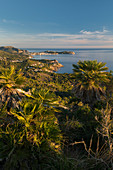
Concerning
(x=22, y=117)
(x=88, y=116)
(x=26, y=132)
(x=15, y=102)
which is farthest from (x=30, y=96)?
(x=88, y=116)

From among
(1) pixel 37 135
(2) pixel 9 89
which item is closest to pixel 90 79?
(2) pixel 9 89

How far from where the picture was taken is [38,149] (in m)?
6.38

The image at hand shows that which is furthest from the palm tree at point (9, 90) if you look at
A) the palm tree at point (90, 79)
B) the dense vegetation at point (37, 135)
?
the palm tree at point (90, 79)

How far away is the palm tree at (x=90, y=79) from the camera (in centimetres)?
1816

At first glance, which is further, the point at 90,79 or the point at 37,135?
the point at 90,79

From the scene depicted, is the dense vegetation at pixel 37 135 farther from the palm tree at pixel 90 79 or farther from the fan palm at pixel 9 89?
the palm tree at pixel 90 79

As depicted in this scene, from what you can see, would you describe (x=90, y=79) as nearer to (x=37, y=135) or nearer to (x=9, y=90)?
(x=9, y=90)

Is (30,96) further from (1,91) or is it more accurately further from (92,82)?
(92,82)

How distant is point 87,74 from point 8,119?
13.7 meters

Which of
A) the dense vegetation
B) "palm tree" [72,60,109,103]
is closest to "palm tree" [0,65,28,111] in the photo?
the dense vegetation

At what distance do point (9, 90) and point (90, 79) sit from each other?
13022mm

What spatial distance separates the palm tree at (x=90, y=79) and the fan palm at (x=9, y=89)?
11.5 meters

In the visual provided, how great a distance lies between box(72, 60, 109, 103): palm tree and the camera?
18.2 meters

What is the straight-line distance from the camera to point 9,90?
888cm
